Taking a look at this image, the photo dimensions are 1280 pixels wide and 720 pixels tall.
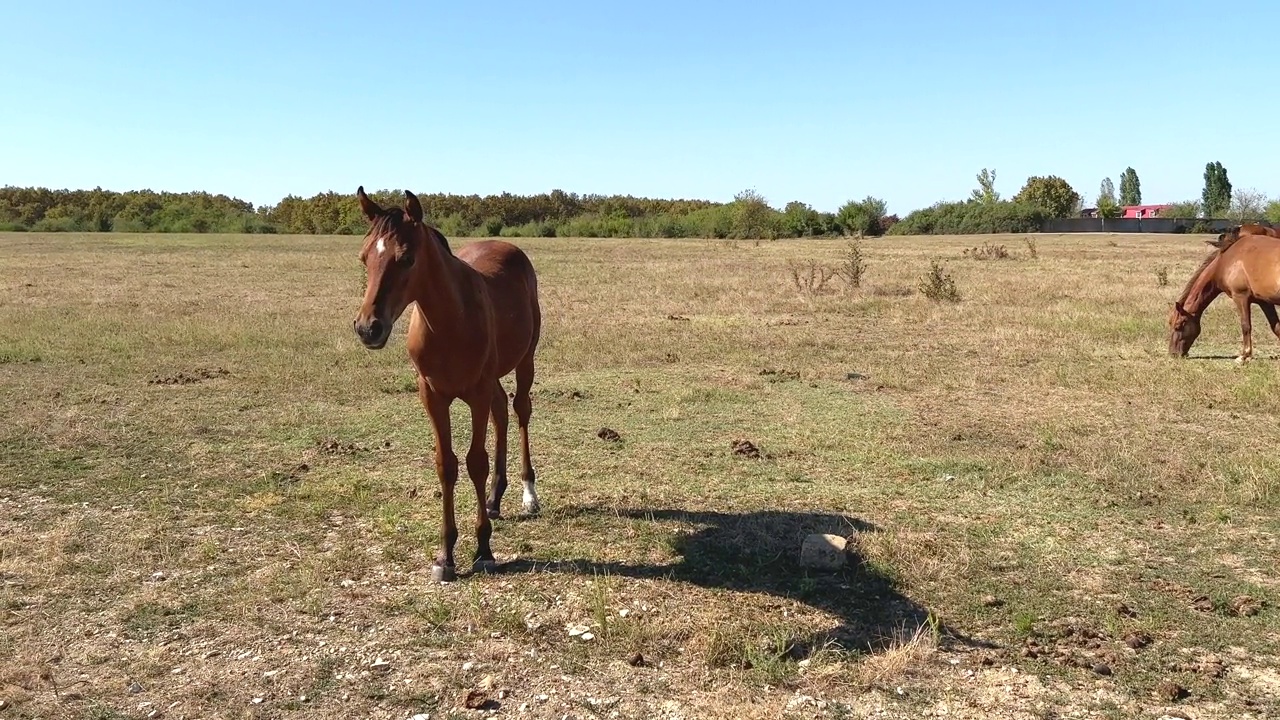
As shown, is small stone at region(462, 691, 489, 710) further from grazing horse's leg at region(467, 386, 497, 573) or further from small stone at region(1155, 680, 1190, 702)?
small stone at region(1155, 680, 1190, 702)

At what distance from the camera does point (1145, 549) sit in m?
5.30

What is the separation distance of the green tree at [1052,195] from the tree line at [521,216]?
15123 millimetres

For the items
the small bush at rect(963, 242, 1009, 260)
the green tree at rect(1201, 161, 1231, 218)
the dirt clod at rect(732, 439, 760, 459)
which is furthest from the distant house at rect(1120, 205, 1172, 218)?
the dirt clod at rect(732, 439, 760, 459)

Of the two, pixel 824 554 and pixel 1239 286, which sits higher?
pixel 1239 286

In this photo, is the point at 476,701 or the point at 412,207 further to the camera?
the point at 412,207

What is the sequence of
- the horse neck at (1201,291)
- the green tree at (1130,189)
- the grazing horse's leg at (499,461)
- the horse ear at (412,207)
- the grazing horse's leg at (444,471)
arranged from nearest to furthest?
the horse ear at (412,207) → the grazing horse's leg at (444,471) → the grazing horse's leg at (499,461) → the horse neck at (1201,291) → the green tree at (1130,189)

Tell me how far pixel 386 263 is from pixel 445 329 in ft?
2.06

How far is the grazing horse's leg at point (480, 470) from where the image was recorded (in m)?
5.17

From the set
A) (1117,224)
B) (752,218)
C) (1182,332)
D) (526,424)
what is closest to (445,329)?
(526,424)

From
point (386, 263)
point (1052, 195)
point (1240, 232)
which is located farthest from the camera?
point (1052, 195)

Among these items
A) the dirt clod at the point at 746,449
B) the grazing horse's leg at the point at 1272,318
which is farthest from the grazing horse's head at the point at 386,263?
the grazing horse's leg at the point at 1272,318

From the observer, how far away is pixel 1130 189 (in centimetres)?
13875

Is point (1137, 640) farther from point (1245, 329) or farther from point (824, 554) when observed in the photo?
point (1245, 329)

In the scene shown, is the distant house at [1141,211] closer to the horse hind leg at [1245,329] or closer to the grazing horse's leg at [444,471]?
the horse hind leg at [1245,329]
